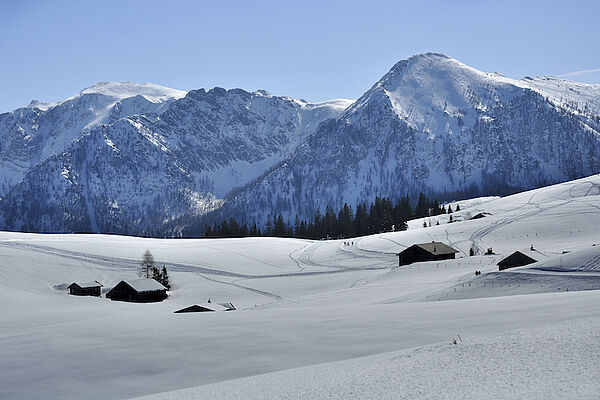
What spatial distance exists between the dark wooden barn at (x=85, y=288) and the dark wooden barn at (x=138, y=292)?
7.43 feet

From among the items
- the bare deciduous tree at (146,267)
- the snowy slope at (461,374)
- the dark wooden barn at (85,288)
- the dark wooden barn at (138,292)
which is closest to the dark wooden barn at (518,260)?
the dark wooden barn at (138,292)

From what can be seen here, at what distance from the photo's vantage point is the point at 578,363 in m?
8.38

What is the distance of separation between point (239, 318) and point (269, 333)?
133 inches

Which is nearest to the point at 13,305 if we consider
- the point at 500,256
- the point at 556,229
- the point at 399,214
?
the point at 500,256

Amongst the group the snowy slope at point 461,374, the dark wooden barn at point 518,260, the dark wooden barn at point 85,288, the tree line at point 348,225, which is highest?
the tree line at point 348,225

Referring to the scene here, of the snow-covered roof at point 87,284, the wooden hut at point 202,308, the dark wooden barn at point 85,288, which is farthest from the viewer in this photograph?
the snow-covered roof at point 87,284

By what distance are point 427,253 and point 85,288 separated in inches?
1700

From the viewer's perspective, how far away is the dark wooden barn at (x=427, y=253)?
67375mm

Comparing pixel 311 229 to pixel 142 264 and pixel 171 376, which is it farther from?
pixel 171 376

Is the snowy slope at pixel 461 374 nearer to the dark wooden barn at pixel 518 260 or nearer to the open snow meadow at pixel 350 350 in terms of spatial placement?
the open snow meadow at pixel 350 350

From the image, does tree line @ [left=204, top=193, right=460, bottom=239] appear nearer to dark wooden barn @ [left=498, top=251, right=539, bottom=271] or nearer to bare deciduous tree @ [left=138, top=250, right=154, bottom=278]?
bare deciduous tree @ [left=138, top=250, right=154, bottom=278]

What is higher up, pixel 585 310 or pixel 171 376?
pixel 585 310

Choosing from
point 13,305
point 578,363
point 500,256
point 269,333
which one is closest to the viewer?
point 578,363

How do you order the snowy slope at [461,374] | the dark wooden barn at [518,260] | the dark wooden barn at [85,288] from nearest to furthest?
the snowy slope at [461,374] → the dark wooden barn at [518,260] → the dark wooden barn at [85,288]
